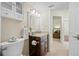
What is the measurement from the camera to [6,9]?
4.60ft

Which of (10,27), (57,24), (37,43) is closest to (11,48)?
(10,27)

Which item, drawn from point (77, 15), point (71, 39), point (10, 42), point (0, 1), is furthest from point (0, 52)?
point (77, 15)

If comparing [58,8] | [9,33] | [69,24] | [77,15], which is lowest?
[9,33]

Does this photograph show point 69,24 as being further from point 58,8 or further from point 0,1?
point 0,1

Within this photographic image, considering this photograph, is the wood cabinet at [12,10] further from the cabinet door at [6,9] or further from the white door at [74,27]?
the white door at [74,27]

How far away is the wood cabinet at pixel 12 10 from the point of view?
1.37 m

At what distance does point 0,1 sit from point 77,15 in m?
1.03

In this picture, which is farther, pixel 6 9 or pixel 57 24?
pixel 57 24

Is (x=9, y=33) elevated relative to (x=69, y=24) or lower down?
lower down

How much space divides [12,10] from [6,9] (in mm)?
112

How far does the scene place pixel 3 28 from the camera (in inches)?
55.0

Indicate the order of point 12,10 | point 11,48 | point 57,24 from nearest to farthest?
point 11,48 < point 12,10 < point 57,24

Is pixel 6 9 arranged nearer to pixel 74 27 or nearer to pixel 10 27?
pixel 10 27

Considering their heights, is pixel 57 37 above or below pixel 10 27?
below
